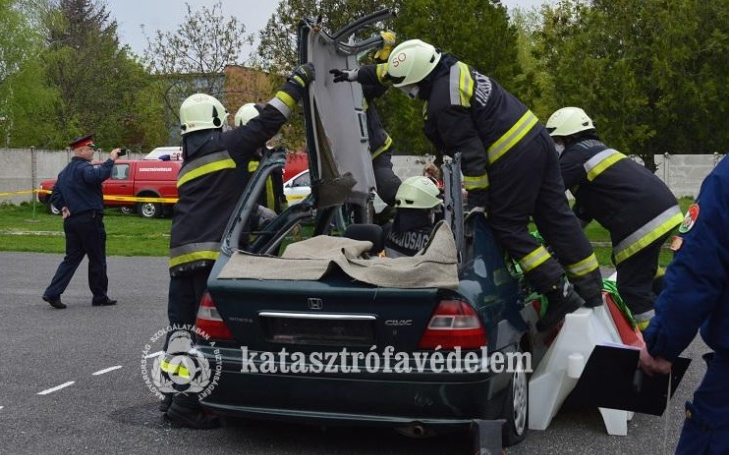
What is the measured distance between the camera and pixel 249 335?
16.5ft

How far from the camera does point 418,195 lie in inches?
227

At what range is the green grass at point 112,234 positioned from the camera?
58.7ft

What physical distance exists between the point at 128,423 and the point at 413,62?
2743mm

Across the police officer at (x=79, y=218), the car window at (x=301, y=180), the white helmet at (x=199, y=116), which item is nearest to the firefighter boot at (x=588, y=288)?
the white helmet at (x=199, y=116)

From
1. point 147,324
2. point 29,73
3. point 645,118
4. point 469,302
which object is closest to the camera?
point 469,302

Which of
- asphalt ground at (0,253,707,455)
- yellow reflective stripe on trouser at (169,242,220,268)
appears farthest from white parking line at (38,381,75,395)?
yellow reflective stripe on trouser at (169,242,220,268)

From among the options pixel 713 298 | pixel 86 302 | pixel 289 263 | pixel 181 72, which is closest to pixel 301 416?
pixel 289 263

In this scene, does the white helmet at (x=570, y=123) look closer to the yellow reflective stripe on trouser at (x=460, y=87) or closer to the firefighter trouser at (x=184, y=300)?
the yellow reflective stripe on trouser at (x=460, y=87)

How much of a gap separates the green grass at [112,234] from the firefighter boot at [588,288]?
949 cm

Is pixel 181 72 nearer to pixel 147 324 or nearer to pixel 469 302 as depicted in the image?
pixel 147 324

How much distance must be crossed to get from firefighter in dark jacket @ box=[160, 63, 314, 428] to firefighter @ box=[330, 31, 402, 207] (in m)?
1.01

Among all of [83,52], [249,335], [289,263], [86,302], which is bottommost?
[86,302]

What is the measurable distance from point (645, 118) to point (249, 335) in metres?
15.0

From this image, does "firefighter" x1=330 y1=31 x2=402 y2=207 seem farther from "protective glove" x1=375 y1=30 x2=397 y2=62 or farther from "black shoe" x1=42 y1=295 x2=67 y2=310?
"black shoe" x1=42 y1=295 x2=67 y2=310
